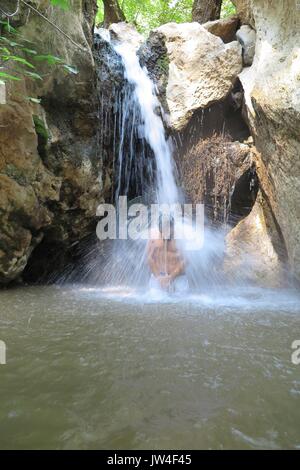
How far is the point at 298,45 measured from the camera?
469cm

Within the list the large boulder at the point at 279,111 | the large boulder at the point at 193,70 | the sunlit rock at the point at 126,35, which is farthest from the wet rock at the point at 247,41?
the sunlit rock at the point at 126,35

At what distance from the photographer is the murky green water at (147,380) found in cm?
152

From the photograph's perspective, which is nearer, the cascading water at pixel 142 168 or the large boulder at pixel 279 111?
the large boulder at pixel 279 111

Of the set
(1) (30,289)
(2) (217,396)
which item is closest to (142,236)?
(1) (30,289)

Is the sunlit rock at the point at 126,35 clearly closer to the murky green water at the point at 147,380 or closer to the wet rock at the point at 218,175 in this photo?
the wet rock at the point at 218,175

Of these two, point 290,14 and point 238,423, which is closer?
point 238,423

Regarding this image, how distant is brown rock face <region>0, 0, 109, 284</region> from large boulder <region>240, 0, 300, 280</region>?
2.61 meters

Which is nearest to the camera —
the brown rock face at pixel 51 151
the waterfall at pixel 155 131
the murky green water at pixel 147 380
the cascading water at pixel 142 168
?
the murky green water at pixel 147 380

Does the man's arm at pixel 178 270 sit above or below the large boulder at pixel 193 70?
below

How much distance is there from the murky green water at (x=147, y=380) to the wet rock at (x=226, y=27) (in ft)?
21.2

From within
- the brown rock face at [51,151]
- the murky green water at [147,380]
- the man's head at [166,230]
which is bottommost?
the murky green water at [147,380]

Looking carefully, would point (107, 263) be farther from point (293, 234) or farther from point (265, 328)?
point (265, 328)
